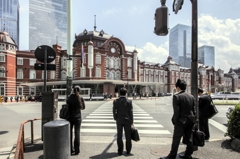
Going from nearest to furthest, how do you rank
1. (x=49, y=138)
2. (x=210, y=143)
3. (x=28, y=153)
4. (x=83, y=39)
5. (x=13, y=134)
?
(x=49, y=138)
(x=28, y=153)
(x=210, y=143)
(x=13, y=134)
(x=83, y=39)

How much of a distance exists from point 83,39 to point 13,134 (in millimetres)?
47143

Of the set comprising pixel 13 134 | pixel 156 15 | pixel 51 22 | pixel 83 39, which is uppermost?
pixel 51 22

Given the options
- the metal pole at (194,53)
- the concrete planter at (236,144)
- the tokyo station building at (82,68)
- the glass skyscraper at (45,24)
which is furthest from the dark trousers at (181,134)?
the glass skyscraper at (45,24)

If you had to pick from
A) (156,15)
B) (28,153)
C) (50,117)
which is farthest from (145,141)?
(156,15)

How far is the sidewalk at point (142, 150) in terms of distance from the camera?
15.5ft

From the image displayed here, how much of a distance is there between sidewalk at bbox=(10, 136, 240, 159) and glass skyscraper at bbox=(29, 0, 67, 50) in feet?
314

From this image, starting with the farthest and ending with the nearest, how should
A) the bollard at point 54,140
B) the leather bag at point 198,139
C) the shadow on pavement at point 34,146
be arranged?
the shadow on pavement at point 34,146 < the leather bag at point 198,139 < the bollard at point 54,140

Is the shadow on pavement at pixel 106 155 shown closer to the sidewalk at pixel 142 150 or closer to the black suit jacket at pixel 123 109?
the sidewalk at pixel 142 150

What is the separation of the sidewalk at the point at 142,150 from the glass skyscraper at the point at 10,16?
137 m

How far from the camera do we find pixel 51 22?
100 meters

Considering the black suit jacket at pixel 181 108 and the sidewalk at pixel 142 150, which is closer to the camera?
the black suit jacket at pixel 181 108

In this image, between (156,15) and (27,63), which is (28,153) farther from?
(27,63)

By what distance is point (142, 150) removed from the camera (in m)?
5.20

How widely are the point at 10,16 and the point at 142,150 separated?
477 feet
